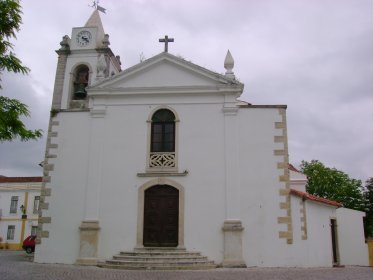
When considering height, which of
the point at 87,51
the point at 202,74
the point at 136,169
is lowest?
the point at 136,169

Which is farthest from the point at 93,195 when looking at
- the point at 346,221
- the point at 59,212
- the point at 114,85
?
the point at 346,221

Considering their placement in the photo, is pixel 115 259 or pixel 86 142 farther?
pixel 86 142

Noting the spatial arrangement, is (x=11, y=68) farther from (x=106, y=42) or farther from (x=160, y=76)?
(x=106, y=42)

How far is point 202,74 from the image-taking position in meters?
15.1

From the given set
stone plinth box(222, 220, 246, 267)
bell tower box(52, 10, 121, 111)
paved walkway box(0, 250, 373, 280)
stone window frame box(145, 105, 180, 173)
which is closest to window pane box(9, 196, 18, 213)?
bell tower box(52, 10, 121, 111)

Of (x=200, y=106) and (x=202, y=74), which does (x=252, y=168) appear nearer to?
(x=200, y=106)

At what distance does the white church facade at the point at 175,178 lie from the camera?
45.2 ft

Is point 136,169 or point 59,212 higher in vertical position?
point 136,169

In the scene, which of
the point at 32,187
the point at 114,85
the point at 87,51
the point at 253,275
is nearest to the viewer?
the point at 253,275

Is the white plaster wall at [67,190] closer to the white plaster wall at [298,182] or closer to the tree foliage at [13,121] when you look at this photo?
the tree foliage at [13,121]

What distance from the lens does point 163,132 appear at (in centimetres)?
1498

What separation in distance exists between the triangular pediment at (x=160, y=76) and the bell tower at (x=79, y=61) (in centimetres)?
690

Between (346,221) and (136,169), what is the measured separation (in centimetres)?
1018

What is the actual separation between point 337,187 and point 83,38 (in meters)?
26.0
